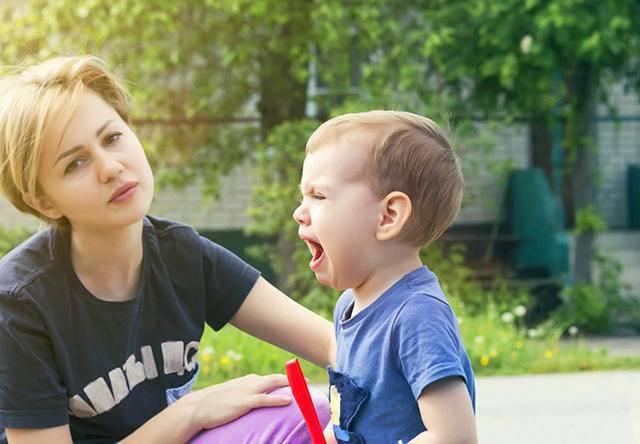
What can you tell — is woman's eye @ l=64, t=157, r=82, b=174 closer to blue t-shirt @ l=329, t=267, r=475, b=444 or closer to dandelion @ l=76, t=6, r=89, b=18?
blue t-shirt @ l=329, t=267, r=475, b=444

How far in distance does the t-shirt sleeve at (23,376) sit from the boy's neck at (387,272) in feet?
2.18

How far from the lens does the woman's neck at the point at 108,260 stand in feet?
7.64

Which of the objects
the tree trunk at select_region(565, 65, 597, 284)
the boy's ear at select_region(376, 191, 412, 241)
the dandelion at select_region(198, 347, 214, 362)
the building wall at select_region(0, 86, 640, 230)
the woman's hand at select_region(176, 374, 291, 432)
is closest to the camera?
the boy's ear at select_region(376, 191, 412, 241)

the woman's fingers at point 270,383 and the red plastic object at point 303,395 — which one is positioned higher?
the red plastic object at point 303,395

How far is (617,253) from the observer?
981 centimetres

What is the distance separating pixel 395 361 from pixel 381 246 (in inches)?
8.3

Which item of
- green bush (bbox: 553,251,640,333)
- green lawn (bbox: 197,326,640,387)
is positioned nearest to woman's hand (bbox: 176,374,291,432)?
green lawn (bbox: 197,326,640,387)

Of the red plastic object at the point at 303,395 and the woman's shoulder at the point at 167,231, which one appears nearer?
the red plastic object at the point at 303,395

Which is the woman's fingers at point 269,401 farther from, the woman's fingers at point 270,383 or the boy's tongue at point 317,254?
the boy's tongue at point 317,254

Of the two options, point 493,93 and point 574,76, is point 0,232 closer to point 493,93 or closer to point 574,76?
point 493,93

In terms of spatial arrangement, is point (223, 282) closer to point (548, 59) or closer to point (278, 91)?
point (548, 59)

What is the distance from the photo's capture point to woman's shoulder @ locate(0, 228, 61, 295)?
224 centimetres

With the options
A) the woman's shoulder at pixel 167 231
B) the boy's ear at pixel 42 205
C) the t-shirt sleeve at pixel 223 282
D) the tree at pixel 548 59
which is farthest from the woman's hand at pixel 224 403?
the tree at pixel 548 59

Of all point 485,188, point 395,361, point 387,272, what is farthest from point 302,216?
point 485,188
